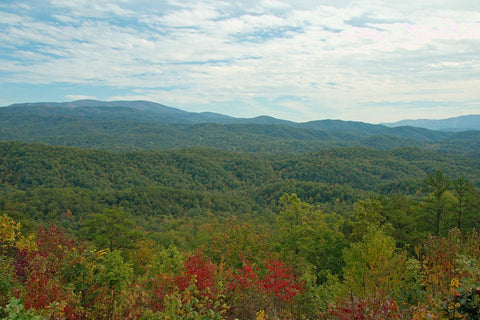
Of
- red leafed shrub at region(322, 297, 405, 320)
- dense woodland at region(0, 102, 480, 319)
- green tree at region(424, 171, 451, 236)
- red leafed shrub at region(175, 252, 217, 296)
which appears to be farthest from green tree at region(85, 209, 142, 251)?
green tree at region(424, 171, 451, 236)

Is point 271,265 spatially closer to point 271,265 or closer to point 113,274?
point 271,265

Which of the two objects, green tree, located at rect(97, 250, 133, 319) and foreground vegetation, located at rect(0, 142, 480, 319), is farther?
green tree, located at rect(97, 250, 133, 319)

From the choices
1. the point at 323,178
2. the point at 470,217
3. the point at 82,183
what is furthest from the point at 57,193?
the point at 323,178

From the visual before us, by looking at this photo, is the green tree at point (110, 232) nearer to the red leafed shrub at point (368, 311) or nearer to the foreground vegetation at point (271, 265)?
the foreground vegetation at point (271, 265)

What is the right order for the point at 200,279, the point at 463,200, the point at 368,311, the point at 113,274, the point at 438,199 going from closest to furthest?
the point at 368,311 < the point at 200,279 < the point at 113,274 < the point at 463,200 < the point at 438,199

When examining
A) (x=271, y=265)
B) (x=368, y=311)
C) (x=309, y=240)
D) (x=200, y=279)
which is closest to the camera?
(x=368, y=311)

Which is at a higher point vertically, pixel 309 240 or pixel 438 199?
pixel 438 199

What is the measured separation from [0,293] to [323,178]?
152 m

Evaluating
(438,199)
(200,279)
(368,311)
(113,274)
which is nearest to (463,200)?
(438,199)

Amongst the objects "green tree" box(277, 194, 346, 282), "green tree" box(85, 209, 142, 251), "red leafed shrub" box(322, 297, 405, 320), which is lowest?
"green tree" box(85, 209, 142, 251)

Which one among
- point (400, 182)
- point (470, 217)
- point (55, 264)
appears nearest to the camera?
point (55, 264)

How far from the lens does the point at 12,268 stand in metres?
8.59

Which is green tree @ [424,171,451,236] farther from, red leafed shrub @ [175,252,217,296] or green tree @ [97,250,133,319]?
green tree @ [97,250,133,319]

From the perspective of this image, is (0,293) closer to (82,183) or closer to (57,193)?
(57,193)
